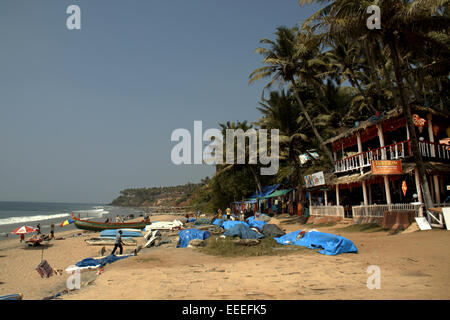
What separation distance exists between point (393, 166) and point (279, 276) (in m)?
9.60

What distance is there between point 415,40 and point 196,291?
1458cm

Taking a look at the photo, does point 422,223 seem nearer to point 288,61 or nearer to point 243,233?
point 243,233

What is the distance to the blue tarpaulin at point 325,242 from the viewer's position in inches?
384

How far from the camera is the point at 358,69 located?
91.2ft

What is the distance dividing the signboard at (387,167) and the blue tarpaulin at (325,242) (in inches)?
198

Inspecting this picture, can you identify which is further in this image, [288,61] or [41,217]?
[41,217]

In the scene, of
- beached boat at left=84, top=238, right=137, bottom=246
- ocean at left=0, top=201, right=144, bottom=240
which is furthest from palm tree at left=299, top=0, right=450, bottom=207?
ocean at left=0, top=201, right=144, bottom=240

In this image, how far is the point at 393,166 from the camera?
13.7m

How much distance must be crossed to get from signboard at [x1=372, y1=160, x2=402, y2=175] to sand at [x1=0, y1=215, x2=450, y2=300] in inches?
117

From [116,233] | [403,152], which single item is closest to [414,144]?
[403,152]
